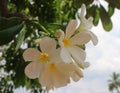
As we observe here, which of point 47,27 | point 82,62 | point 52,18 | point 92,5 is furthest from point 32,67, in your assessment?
point 52,18

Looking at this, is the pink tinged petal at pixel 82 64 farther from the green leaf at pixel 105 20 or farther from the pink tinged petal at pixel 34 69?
the green leaf at pixel 105 20

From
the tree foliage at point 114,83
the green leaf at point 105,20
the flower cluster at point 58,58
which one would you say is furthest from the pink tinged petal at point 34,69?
the tree foliage at point 114,83

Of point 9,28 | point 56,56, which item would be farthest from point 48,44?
point 9,28

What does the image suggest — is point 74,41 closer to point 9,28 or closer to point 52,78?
point 52,78

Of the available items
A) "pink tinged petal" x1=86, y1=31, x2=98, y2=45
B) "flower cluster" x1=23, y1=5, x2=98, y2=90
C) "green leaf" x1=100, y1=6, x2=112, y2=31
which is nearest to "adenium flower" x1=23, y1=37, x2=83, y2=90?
"flower cluster" x1=23, y1=5, x2=98, y2=90

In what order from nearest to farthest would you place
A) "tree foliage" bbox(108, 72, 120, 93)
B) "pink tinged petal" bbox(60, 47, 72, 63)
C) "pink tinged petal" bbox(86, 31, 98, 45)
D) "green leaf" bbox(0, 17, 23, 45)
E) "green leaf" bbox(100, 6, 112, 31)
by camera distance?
"pink tinged petal" bbox(60, 47, 72, 63)
"pink tinged petal" bbox(86, 31, 98, 45)
"green leaf" bbox(0, 17, 23, 45)
"green leaf" bbox(100, 6, 112, 31)
"tree foliage" bbox(108, 72, 120, 93)

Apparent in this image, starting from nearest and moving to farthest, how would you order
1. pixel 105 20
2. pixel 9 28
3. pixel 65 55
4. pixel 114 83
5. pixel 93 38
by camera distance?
1. pixel 65 55
2. pixel 93 38
3. pixel 9 28
4. pixel 105 20
5. pixel 114 83

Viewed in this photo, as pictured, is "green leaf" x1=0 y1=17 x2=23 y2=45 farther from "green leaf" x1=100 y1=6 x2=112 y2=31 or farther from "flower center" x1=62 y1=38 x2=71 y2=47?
"green leaf" x1=100 y1=6 x2=112 y2=31

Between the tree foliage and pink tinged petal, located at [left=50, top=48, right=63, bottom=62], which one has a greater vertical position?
pink tinged petal, located at [left=50, top=48, right=63, bottom=62]
